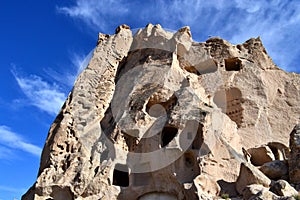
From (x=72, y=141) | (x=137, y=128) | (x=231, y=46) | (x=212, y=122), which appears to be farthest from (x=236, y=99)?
(x=72, y=141)

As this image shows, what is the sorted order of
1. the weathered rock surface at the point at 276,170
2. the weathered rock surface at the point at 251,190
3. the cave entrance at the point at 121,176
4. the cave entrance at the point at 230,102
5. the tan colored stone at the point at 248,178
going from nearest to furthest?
the weathered rock surface at the point at 251,190, the tan colored stone at the point at 248,178, the weathered rock surface at the point at 276,170, the cave entrance at the point at 121,176, the cave entrance at the point at 230,102

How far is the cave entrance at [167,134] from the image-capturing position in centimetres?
1494

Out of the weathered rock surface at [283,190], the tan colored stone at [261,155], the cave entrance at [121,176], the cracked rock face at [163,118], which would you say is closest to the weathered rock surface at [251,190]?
the weathered rock surface at [283,190]

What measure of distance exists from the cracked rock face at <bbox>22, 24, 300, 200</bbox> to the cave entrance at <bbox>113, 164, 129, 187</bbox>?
1.7 inches

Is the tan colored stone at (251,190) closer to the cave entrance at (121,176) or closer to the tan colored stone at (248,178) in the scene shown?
the tan colored stone at (248,178)

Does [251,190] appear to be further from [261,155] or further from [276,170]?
[261,155]

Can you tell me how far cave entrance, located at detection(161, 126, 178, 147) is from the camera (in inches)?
588

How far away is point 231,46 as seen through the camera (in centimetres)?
2125

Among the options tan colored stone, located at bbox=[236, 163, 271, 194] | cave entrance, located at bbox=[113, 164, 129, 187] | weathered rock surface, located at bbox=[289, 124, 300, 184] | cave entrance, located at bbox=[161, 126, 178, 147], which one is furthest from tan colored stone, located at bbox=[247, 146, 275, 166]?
cave entrance, located at bbox=[113, 164, 129, 187]

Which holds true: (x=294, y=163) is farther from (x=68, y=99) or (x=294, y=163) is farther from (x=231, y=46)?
(x=68, y=99)

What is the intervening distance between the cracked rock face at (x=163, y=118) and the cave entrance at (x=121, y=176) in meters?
0.04

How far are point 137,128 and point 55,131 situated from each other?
169 inches

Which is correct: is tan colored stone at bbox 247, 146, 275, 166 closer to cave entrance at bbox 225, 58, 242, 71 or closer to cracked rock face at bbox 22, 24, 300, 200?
cracked rock face at bbox 22, 24, 300, 200

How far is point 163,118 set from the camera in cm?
1540
